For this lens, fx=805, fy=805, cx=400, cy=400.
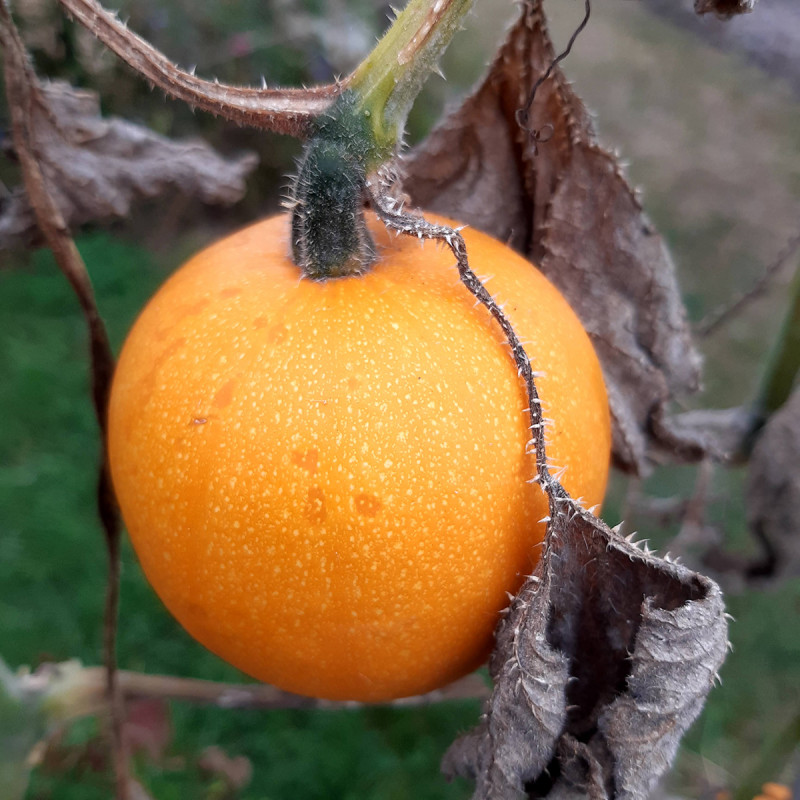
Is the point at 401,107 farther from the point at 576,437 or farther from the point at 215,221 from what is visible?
the point at 215,221

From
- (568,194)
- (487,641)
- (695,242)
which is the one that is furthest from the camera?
(695,242)

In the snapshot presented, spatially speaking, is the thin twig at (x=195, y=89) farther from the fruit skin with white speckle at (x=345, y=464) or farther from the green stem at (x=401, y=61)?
the fruit skin with white speckle at (x=345, y=464)

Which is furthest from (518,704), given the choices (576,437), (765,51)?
(765,51)

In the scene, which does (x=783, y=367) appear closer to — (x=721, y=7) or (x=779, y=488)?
(x=779, y=488)

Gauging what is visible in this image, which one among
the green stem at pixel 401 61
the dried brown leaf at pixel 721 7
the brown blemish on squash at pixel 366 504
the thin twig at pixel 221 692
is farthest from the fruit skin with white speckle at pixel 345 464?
the thin twig at pixel 221 692

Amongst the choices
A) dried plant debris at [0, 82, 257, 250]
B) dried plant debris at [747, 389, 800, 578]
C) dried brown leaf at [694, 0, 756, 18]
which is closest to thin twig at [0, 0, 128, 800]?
dried plant debris at [0, 82, 257, 250]

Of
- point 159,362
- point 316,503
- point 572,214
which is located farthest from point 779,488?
point 159,362

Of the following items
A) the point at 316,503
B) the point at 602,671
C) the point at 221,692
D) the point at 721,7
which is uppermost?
the point at 721,7
